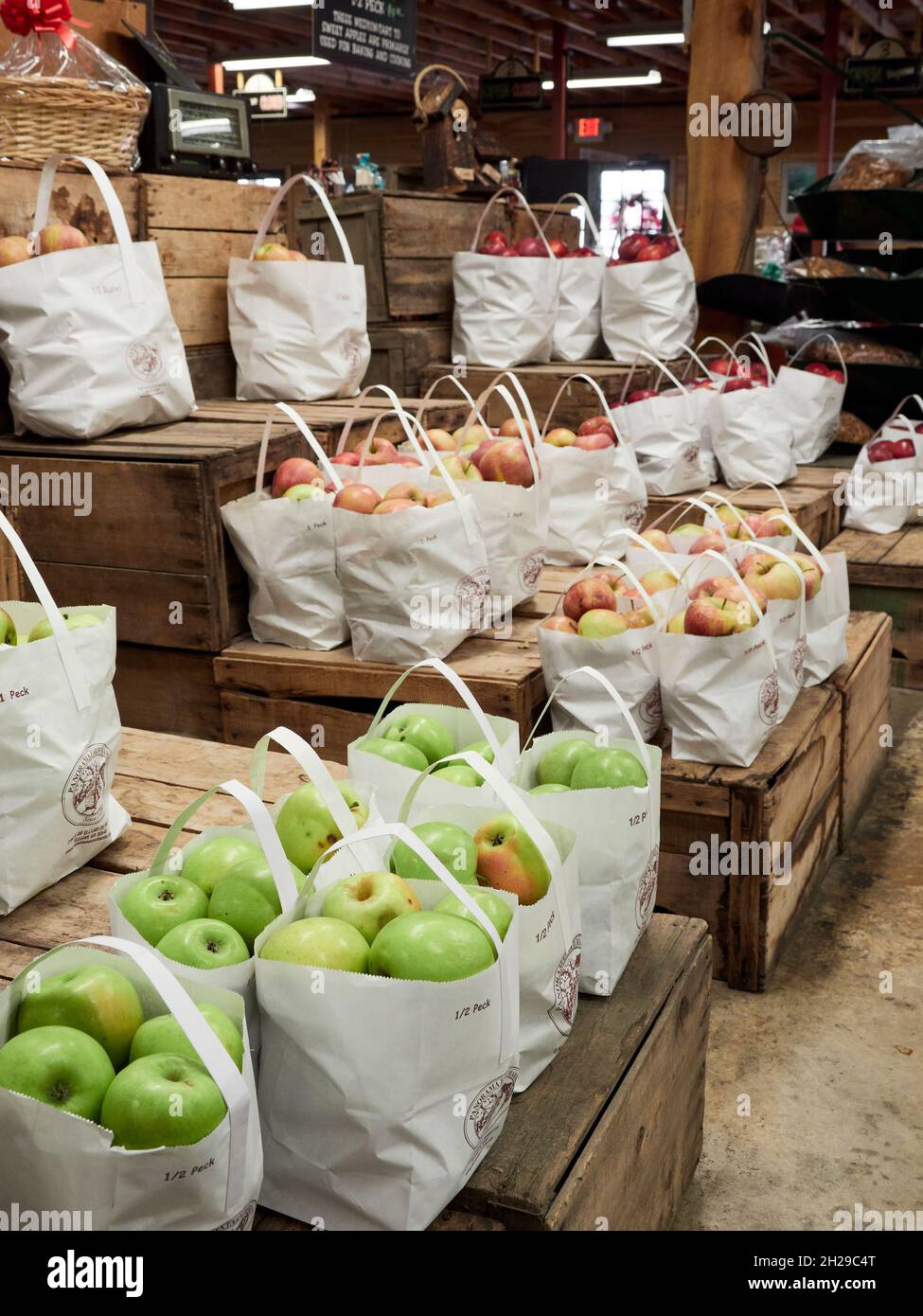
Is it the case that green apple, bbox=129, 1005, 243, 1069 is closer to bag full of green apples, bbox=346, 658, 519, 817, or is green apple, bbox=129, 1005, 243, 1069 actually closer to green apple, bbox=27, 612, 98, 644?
bag full of green apples, bbox=346, 658, 519, 817

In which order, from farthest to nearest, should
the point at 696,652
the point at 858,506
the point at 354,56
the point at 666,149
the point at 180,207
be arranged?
Answer: the point at 666,149 → the point at 354,56 → the point at 858,506 → the point at 180,207 → the point at 696,652

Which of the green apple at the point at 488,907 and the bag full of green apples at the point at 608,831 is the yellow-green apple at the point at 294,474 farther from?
the green apple at the point at 488,907

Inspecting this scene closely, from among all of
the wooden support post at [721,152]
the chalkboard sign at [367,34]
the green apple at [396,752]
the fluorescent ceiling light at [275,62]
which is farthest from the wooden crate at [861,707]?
the fluorescent ceiling light at [275,62]

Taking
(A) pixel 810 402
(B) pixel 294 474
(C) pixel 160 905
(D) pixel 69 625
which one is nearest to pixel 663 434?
(A) pixel 810 402

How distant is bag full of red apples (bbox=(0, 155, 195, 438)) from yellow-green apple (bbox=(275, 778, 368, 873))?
61.7 inches

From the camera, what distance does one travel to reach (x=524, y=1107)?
1.33 meters

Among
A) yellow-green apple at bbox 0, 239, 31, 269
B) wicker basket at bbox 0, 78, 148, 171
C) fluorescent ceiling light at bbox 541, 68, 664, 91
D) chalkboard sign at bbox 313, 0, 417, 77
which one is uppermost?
fluorescent ceiling light at bbox 541, 68, 664, 91

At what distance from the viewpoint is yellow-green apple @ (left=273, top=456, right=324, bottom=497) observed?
2.73m

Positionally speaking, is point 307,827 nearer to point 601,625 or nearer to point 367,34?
point 601,625

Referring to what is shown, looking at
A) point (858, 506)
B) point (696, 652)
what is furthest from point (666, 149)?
point (696, 652)

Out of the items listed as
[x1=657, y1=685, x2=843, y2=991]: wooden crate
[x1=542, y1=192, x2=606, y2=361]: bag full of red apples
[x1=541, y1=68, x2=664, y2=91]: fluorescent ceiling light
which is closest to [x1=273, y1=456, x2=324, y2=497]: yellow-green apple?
[x1=657, y1=685, x2=843, y2=991]: wooden crate

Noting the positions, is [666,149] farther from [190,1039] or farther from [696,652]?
[190,1039]

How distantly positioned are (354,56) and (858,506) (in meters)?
3.62
